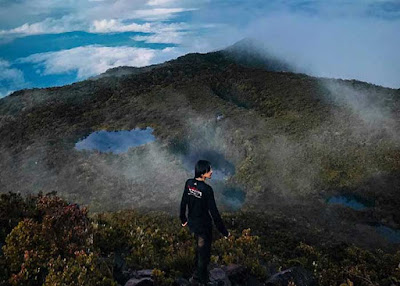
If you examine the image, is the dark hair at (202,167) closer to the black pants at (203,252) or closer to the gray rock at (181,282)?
the black pants at (203,252)

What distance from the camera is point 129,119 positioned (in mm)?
49500

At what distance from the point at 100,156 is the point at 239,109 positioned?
62.3 feet

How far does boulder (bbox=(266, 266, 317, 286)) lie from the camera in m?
10.6

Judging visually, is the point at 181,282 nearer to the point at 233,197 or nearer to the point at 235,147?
the point at 233,197

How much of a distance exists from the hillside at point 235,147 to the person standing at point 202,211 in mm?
15204

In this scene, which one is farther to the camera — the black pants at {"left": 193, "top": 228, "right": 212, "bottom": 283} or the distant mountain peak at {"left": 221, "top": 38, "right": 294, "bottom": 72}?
the distant mountain peak at {"left": 221, "top": 38, "right": 294, "bottom": 72}

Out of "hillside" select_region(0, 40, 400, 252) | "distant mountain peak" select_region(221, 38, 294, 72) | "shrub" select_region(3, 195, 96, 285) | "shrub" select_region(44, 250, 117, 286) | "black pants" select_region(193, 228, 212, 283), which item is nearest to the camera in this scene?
"shrub" select_region(44, 250, 117, 286)

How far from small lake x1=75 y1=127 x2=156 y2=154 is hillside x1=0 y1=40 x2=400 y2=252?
1015 millimetres

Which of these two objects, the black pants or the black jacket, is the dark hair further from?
the black pants

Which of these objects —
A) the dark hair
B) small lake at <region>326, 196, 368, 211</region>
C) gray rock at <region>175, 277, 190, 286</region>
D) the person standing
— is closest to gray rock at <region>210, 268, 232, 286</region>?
the person standing

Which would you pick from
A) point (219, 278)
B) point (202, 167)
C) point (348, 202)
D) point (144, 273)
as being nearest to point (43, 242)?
point (144, 273)

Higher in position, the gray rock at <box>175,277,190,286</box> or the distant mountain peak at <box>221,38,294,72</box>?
the gray rock at <box>175,277,190,286</box>

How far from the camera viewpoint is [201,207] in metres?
9.04

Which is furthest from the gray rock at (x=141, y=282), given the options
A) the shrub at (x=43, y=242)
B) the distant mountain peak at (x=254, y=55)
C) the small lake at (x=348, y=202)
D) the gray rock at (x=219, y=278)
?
the distant mountain peak at (x=254, y=55)
